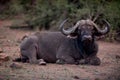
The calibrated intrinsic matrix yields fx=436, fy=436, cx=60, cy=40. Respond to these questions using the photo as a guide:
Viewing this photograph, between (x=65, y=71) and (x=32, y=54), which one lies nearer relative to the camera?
(x=65, y=71)

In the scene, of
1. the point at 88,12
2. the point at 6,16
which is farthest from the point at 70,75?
the point at 6,16

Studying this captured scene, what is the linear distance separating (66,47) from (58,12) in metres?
7.82

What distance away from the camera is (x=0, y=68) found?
10.9 meters

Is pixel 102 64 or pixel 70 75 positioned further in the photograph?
pixel 102 64

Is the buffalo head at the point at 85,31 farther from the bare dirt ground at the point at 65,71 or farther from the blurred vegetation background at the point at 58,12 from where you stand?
the blurred vegetation background at the point at 58,12

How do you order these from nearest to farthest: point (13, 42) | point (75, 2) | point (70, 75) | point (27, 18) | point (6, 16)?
1. point (70, 75)
2. point (13, 42)
3. point (75, 2)
4. point (27, 18)
5. point (6, 16)

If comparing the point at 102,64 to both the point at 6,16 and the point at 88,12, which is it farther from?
the point at 6,16

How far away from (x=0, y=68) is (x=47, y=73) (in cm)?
130

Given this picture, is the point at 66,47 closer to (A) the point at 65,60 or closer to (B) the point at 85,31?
(A) the point at 65,60

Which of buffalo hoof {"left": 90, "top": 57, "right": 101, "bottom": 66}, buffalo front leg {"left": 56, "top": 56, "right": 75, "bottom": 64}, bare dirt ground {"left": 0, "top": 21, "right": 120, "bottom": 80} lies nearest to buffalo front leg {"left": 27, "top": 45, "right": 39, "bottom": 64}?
bare dirt ground {"left": 0, "top": 21, "right": 120, "bottom": 80}

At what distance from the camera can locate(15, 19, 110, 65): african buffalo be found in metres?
11.8

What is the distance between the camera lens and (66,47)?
12.1 metres

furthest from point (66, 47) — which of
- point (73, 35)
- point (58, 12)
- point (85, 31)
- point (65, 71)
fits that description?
point (58, 12)

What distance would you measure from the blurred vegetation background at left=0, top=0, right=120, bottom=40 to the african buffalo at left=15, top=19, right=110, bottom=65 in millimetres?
5345
